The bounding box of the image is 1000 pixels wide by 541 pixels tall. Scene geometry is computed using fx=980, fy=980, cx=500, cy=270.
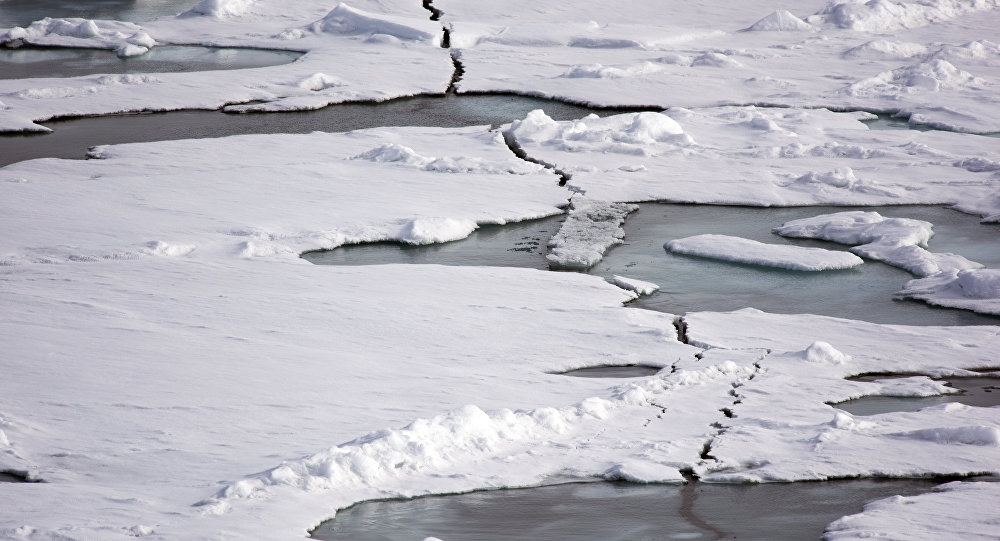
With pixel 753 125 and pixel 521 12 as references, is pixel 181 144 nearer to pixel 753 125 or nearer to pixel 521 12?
pixel 753 125

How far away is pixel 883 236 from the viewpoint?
355 inches

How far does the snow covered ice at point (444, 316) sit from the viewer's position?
4852 mm

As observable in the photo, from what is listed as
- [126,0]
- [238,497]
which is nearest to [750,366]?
[238,497]

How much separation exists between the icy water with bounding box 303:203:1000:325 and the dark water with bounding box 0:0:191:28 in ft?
49.2

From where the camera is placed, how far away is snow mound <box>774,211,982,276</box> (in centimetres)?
845

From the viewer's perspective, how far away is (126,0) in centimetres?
2384

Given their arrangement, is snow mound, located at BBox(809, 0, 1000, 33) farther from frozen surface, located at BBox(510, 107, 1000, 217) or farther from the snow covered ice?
frozen surface, located at BBox(510, 107, 1000, 217)

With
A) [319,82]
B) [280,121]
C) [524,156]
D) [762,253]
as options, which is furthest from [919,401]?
[319,82]

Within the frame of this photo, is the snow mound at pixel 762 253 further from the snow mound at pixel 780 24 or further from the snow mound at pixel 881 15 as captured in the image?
the snow mound at pixel 881 15

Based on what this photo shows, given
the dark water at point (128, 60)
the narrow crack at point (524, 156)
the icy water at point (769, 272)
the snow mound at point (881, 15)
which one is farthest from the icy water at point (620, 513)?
the snow mound at point (881, 15)

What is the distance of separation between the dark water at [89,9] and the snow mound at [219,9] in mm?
1307

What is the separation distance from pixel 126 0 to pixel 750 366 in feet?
71.3

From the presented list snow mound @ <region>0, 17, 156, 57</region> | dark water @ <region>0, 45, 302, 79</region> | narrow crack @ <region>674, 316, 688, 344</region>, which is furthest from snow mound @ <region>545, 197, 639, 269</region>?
snow mound @ <region>0, 17, 156, 57</region>

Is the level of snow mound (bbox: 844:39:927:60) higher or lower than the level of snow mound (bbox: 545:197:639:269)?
higher
